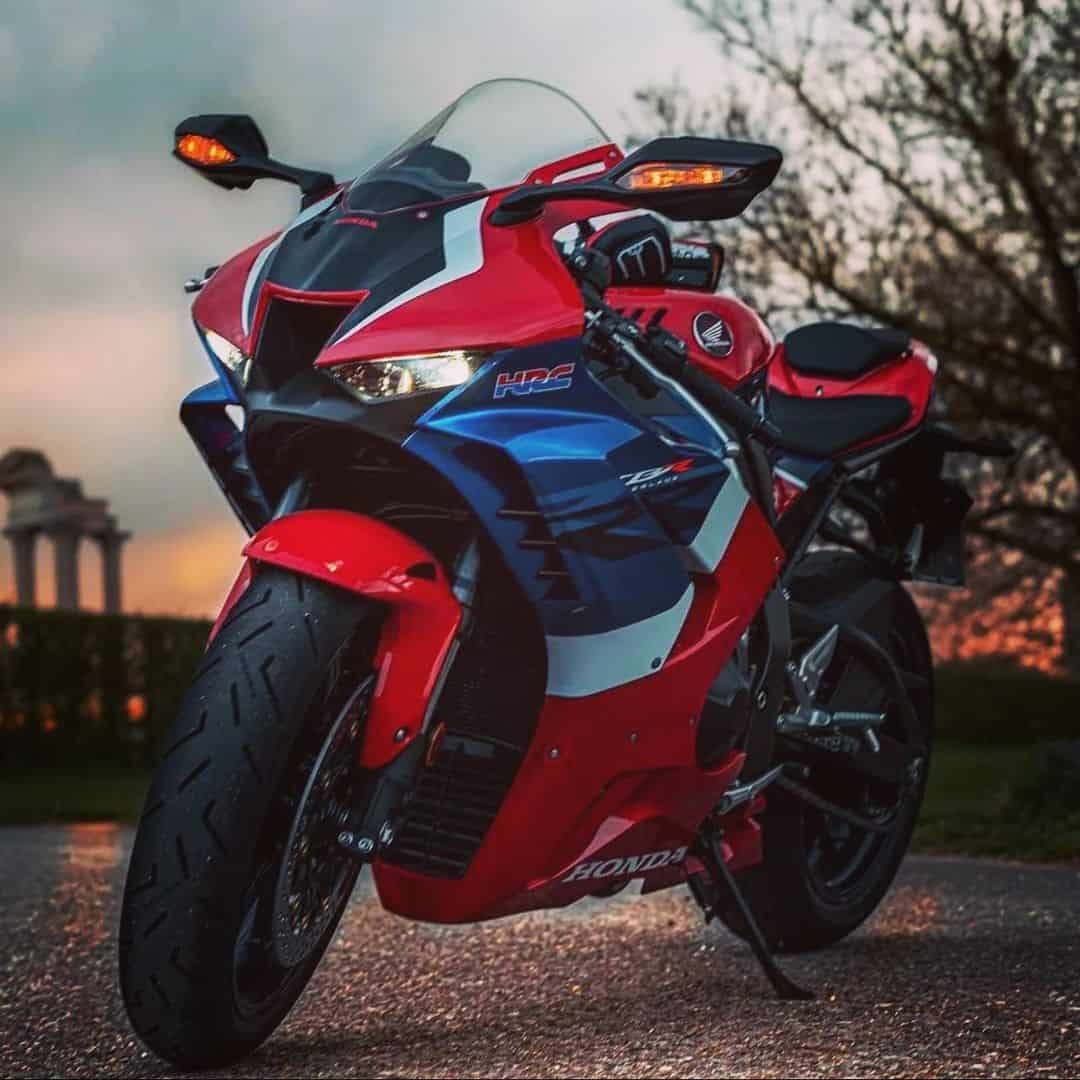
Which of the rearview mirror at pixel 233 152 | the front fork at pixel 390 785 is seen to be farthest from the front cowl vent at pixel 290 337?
the rearview mirror at pixel 233 152

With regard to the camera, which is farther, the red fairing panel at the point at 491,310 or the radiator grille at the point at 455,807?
the radiator grille at the point at 455,807

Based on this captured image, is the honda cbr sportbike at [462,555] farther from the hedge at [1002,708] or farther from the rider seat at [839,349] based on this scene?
the hedge at [1002,708]

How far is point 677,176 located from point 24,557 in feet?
138

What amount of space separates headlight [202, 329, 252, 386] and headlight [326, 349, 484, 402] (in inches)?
8.2

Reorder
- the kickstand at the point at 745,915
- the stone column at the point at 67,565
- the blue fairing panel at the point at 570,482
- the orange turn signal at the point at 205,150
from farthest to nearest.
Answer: the stone column at the point at 67,565 < the kickstand at the point at 745,915 < the orange turn signal at the point at 205,150 < the blue fairing panel at the point at 570,482

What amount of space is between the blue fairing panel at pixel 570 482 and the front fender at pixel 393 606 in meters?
0.15

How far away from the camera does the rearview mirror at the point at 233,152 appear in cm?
380

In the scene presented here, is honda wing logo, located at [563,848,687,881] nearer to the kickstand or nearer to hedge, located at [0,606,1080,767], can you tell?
the kickstand

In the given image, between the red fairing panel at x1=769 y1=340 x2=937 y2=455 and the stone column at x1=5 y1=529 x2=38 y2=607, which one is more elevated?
the red fairing panel at x1=769 y1=340 x2=937 y2=455

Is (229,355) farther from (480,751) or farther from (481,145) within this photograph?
(480,751)

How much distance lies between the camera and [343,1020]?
377 centimetres

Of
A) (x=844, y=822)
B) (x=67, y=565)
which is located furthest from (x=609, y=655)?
(x=67, y=565)

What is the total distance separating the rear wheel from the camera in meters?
4.62

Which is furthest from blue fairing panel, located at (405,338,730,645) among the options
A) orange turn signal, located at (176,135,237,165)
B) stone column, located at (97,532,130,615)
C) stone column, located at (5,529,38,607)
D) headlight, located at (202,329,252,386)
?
stone column, located at (5,529,38,607)
